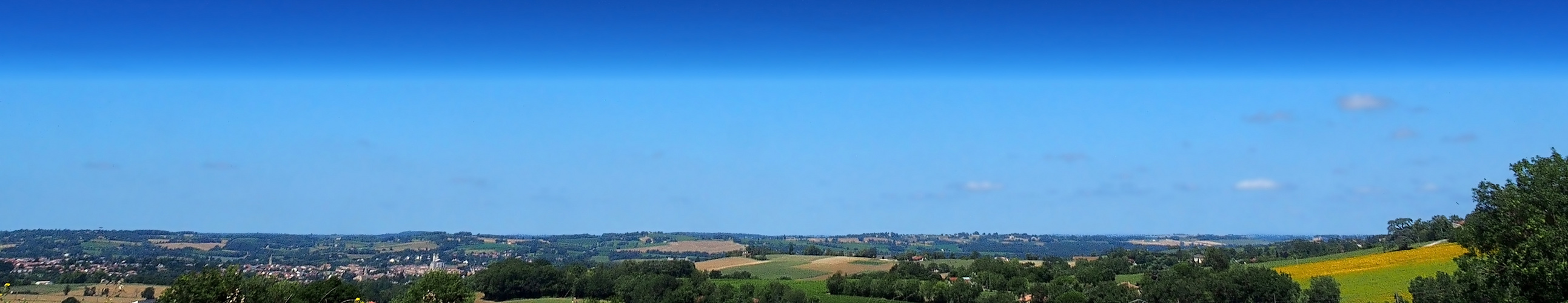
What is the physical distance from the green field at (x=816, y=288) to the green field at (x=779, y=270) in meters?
5.36

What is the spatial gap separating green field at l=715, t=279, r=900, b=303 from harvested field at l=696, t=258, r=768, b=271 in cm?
1528

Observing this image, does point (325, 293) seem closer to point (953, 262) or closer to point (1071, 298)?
point (1071, 298)

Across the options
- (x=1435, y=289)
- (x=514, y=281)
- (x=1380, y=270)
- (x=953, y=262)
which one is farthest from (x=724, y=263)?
(x=1435, y=289)

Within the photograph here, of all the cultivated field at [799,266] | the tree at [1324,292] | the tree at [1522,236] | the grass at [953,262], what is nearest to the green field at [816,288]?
the cultivated field at [799,266]

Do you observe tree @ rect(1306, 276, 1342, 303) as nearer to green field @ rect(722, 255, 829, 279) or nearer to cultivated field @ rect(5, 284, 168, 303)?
green field @ rect(722, 255, 829, 279)

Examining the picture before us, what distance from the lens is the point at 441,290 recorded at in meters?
48.3

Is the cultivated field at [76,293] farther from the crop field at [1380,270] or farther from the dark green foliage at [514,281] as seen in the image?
the crop field at [1380,270]

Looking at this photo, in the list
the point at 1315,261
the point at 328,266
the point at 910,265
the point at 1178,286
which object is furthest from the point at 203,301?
the point at 328,266

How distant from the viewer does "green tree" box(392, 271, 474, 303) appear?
4297 centimetres

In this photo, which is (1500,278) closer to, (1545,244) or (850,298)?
(1545,244)

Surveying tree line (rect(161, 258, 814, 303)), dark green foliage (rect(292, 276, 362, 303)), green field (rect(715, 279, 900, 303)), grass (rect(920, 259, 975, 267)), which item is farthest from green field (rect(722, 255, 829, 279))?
dark green foliage (rect(292, 276, 362, 303))

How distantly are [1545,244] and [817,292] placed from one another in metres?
70.3

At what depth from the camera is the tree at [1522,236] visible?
26422 millimetres

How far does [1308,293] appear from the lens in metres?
63.3
